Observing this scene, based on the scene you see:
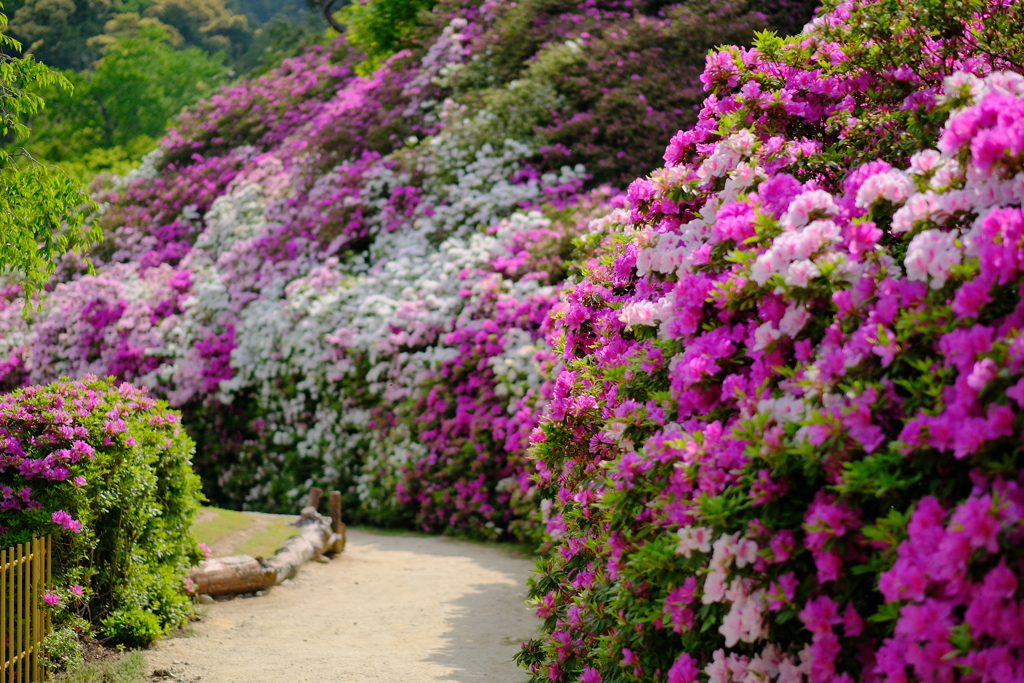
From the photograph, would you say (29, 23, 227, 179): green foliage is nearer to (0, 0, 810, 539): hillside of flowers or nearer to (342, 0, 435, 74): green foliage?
(342, 0, 435, 74): green foliage

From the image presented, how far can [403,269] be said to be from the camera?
10.9 meters

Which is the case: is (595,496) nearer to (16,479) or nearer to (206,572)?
(16,479)

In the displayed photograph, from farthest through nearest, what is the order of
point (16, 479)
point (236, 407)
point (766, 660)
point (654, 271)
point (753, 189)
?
point (236, 407) → point (16, 479) → point (654, 271) → point (753, 189) → point (766, 660)

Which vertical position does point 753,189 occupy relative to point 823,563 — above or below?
above

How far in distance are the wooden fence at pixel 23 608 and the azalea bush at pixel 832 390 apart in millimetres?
2595

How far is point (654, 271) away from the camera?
3477 millimetres

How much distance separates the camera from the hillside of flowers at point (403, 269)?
9.41 meters

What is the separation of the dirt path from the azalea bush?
1.76 m

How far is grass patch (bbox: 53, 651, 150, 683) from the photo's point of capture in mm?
4445

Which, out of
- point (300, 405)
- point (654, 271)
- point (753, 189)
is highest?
point (753, 189)

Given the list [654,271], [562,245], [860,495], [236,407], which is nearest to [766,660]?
[860,495]

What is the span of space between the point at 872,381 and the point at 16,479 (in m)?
4.16

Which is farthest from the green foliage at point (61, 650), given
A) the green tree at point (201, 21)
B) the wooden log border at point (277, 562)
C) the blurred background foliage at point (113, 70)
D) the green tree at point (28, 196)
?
the green tree at point (201, 21)

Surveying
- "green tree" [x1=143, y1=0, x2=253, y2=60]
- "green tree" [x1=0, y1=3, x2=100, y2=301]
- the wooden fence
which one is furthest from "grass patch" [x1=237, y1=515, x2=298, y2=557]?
"green tree" [x1=143, y1=0, x2=253, y2=60]
